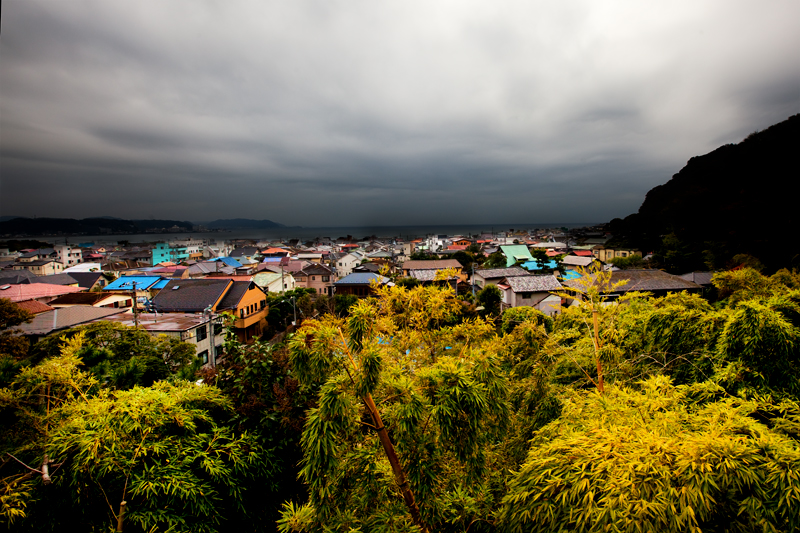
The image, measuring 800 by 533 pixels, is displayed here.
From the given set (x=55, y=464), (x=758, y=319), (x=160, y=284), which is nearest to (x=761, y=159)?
(x=758, y=319)

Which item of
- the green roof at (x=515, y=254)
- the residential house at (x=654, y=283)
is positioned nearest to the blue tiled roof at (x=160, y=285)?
the residential house at (x=654, y=283)

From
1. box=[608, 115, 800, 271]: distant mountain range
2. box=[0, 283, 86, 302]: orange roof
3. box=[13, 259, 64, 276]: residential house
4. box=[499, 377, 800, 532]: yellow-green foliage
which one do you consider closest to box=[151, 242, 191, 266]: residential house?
box=[13, 259, 64, 276]: residential house

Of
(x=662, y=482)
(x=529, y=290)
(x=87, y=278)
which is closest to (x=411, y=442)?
(x=662, y=482)

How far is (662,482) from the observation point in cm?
203

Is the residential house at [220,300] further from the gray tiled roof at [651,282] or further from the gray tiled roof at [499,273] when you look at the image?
the gray tiled roof at [651,282]

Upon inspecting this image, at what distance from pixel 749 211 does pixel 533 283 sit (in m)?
11.8

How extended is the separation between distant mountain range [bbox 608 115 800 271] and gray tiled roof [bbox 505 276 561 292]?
9.82 meters

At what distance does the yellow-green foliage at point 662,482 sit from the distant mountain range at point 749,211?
19717 mm

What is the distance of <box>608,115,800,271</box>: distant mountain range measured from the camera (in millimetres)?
17250

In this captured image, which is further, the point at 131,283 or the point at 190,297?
the point at 131,283

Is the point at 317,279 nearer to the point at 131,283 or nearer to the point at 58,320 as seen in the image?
the point at 131,283

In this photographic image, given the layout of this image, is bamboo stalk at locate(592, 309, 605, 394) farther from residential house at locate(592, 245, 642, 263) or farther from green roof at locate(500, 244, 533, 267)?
residential house at locate(592, 245, 642, 263)

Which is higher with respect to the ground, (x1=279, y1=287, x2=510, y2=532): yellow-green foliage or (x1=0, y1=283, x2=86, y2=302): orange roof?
(x1=279, y1=287, x2=510, y2=532): yellow-green foliage

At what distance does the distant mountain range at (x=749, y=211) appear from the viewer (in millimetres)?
17250
